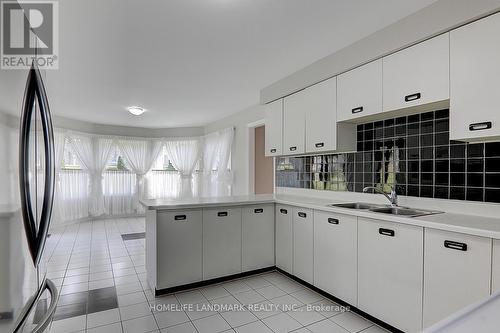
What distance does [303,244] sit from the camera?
2783 mm

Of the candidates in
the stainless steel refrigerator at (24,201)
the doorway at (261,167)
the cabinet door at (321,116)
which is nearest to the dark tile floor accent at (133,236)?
the doorway at (261,167)

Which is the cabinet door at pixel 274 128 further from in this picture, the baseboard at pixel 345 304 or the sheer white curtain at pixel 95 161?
the sheer white curtain at pixel 95 161

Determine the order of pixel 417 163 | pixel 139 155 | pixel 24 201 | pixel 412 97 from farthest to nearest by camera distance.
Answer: pixel 139 155 → pixel 417 163 → pixel 412 97 → pixel 24 201

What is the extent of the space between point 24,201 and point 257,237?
2516 millimetres

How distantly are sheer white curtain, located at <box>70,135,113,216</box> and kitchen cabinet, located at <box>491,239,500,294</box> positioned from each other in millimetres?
6870

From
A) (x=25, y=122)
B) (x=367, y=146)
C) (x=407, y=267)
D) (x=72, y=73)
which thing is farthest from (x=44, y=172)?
(x=72, y=73)

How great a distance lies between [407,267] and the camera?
1862mm

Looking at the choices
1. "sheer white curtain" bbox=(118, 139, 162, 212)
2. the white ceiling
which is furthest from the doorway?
"sheer white curtain" bbox=(118, 139, 162, 212)

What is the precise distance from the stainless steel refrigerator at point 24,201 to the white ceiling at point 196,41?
0.07 m

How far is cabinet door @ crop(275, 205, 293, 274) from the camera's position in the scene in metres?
2.98

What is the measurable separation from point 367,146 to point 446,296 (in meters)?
1.51

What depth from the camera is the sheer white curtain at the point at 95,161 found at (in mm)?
6191

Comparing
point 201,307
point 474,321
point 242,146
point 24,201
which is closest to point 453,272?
point 474,321

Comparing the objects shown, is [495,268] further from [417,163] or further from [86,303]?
[86,303]
